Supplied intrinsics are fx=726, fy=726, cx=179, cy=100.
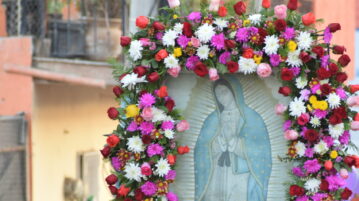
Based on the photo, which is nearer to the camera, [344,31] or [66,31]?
[344,31]

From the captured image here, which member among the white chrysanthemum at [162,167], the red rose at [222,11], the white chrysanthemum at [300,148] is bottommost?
the white chrysanthemum at [162,167]

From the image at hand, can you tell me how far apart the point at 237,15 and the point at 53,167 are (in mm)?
5514

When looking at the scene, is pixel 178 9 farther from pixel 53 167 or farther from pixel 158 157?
pixel 53 167

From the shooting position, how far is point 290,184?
385 cm

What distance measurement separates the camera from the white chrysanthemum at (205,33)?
12.6 ft

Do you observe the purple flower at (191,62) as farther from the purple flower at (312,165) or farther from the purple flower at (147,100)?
the purple flower at (312,165)

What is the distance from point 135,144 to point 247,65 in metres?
0.73

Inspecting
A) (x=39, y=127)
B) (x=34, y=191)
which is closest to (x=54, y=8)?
(x=39, y=127)

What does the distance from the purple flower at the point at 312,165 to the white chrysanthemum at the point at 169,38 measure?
948 mm

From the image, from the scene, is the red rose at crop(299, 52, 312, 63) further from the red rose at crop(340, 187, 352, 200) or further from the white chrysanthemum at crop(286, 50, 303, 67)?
the red rose at crop(340, 187, 352, 200)

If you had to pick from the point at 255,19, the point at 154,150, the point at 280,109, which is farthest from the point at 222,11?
the point at 154,150

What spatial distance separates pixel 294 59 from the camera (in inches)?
149

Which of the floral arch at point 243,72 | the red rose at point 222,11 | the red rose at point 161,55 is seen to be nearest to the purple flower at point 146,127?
the floral arch at point 243,72

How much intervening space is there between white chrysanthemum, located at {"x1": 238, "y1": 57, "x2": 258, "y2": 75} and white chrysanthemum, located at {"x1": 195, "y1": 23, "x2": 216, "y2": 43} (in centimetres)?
21
